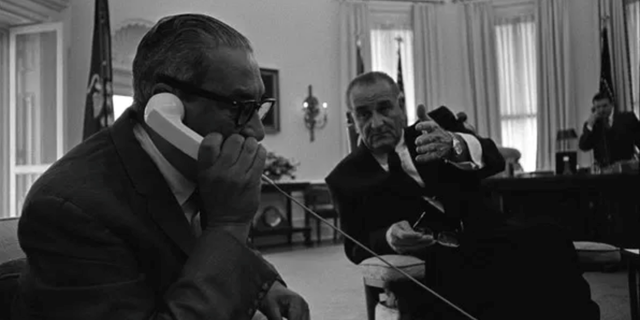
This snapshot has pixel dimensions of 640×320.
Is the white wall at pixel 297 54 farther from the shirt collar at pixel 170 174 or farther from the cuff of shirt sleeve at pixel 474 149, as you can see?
the shirt collar at pixel 170 174

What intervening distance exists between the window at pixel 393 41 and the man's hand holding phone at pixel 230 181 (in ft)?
29.7

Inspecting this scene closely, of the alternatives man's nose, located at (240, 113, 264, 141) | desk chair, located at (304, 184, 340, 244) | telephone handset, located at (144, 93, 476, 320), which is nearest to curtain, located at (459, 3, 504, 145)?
desk chair, located at (304, 184, 340, 244)

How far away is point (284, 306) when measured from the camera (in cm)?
110

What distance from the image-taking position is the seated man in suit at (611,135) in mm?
5879

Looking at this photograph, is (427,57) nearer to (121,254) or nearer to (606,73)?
(606,73)

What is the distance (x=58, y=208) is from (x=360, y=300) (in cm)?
353

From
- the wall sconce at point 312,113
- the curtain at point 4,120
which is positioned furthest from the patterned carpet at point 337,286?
the curtain at point 4,120

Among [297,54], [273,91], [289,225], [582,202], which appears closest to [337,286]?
[582,202]

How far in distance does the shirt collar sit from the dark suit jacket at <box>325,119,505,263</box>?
1.16 meters

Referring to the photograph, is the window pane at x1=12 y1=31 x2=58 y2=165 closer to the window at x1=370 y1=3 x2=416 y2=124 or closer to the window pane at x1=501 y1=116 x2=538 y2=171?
the window at x1=370 y1=3 x2=416 y2=124

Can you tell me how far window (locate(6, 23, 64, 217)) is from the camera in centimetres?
611

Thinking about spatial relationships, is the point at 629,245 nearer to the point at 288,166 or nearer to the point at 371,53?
the point at 288,166

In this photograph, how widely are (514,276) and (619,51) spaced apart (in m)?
8.16

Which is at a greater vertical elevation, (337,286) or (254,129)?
(254,129)
